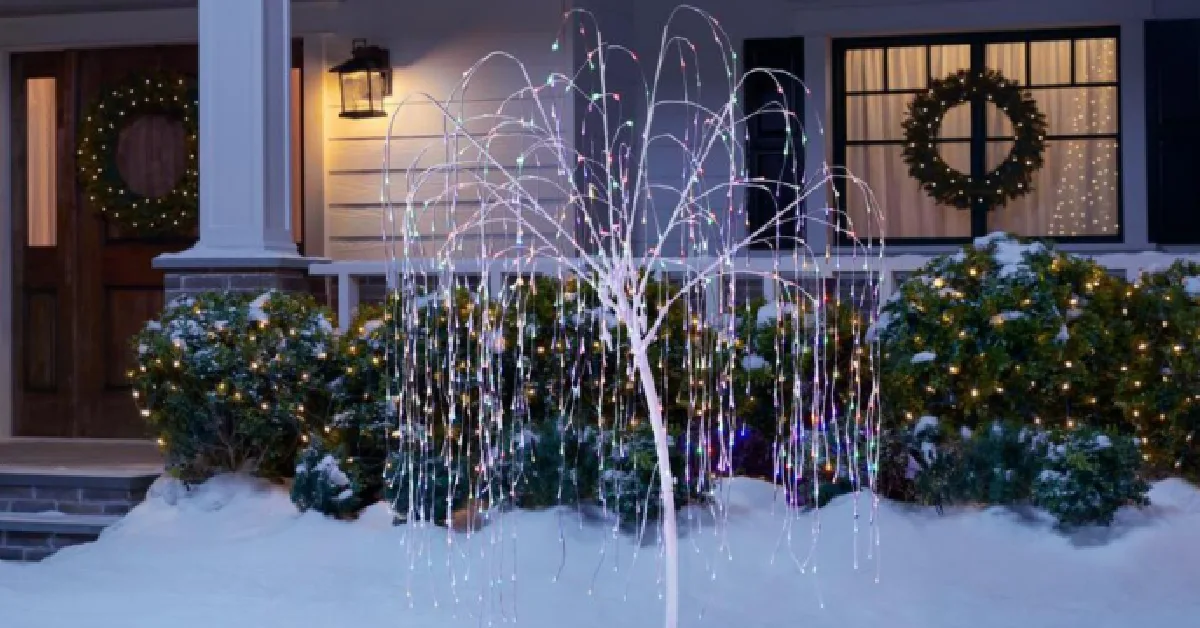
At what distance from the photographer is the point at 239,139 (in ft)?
26.9

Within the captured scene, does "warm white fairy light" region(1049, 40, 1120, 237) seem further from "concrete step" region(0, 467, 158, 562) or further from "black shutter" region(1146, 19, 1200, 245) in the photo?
"concrete step" region(0, 467, 158, 562)

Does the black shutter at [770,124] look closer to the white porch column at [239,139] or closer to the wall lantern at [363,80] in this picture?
the wall lantern at [363,80]

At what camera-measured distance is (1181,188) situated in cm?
934

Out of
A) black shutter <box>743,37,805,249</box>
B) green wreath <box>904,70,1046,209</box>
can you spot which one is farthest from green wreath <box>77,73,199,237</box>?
green wreath <box>904,70,1046,209</box>

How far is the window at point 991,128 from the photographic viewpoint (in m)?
9.71

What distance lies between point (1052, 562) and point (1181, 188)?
371 centimetres

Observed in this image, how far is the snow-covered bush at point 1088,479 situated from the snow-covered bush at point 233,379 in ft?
11.0

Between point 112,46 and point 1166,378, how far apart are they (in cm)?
652

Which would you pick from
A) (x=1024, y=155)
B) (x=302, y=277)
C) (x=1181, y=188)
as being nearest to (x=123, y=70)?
(x=302, y=277)

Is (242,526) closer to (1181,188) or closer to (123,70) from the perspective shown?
(123,70)

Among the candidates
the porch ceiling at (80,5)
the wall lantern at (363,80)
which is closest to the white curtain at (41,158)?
the porch ceiling at (80,5)

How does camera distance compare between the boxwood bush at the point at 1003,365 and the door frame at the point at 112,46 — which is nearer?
the boxwood bush at the point at 1003,365

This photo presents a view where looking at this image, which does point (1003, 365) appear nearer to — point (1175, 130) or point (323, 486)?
point (323, 486)

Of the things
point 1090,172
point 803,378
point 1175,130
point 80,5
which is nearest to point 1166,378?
point 803,378
